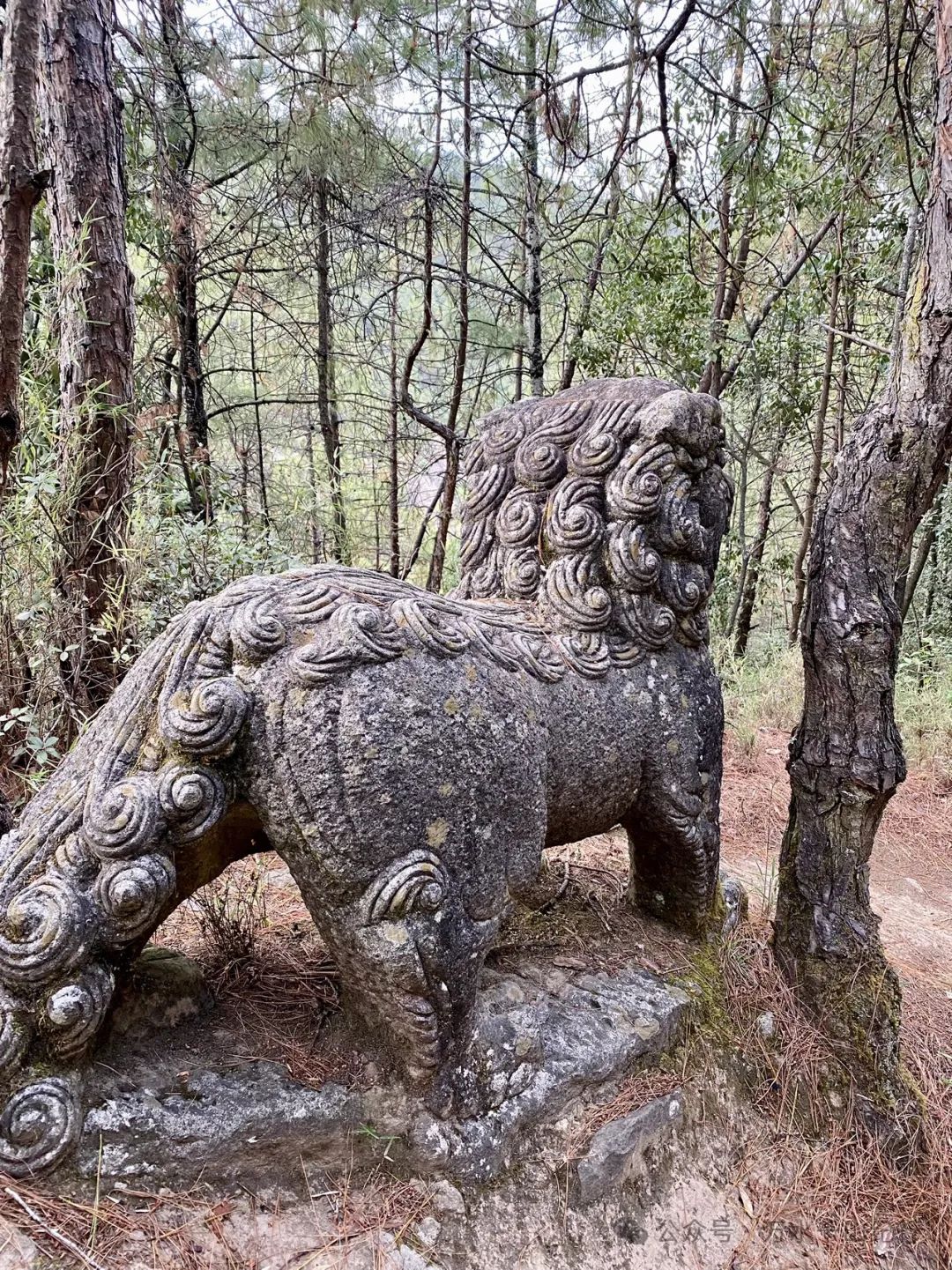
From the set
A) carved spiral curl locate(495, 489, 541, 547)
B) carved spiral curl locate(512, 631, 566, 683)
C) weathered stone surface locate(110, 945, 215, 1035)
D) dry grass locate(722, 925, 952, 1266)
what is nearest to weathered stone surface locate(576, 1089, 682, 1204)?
dry grass locate(722, 925, 952, 1266)

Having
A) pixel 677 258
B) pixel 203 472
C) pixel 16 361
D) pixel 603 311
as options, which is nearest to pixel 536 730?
pixel 16 361

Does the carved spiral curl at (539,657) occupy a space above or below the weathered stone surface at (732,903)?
above

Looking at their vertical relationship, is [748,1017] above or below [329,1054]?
below

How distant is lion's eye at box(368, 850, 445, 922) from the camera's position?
1695 mm

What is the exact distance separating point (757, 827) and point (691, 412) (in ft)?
10.8

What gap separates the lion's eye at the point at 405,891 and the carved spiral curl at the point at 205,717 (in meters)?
0.42

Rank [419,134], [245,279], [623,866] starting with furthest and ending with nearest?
[245,279] < [419,134] < [623,866]

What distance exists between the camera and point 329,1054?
1.93m

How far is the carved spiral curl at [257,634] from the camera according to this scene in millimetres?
1695

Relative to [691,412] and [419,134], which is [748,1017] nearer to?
[691,412]

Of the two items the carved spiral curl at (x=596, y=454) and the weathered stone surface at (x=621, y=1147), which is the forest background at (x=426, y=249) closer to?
the carved spiral curl at (x=596, y=454)

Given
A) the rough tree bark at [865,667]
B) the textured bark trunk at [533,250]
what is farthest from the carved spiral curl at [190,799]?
the textured bark trunk at [533,250]

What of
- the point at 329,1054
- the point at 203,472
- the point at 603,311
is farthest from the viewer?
the point at 603,311

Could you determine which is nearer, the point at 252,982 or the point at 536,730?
the point at 536,730
